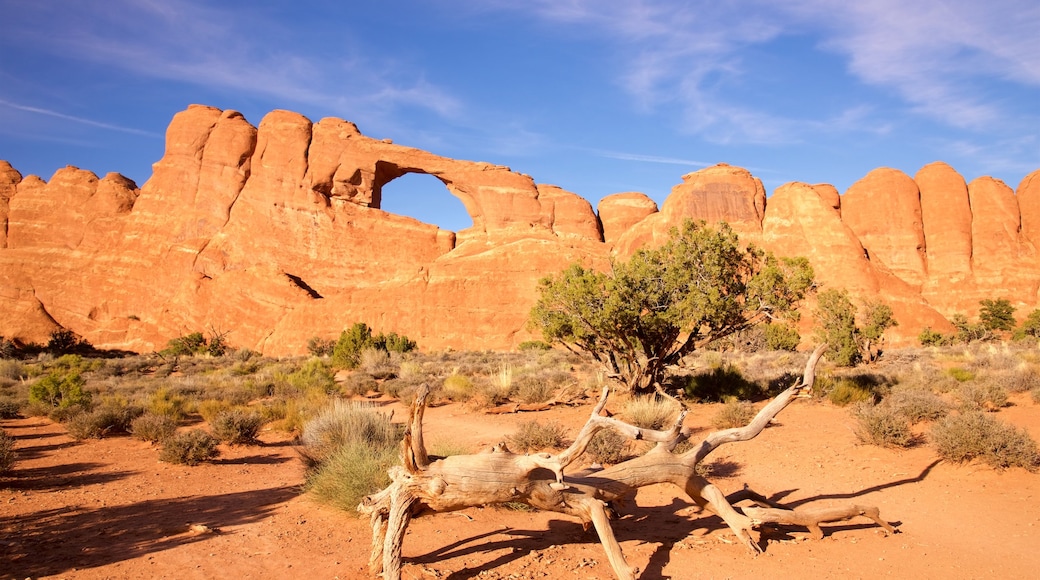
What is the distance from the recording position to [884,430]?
8359mm

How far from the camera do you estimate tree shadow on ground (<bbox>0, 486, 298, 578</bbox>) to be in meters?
4.69

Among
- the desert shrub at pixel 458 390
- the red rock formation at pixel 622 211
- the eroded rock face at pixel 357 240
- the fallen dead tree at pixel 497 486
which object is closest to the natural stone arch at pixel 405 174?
the eroded rock face at pixel 357 240

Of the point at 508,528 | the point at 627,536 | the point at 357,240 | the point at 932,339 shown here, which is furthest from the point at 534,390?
the point at 357,240

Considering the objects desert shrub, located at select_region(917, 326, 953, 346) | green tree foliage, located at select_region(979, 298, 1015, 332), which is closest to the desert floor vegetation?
desert shrub, located at select_region(917, 326, 953, 346)

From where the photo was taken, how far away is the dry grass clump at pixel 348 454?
5996 millimetres

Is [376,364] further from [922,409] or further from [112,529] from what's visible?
[922,409]

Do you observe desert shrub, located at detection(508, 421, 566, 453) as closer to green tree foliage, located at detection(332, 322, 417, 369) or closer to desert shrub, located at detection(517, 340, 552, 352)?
green tree foliage, located at detection(332, 322, 417, 369)

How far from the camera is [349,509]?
592 centimetres

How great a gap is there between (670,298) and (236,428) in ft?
28.2

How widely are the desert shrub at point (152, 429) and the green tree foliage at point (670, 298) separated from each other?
731 cm

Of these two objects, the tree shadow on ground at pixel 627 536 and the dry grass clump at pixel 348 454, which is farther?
the dry grass clump at pixel 348 454

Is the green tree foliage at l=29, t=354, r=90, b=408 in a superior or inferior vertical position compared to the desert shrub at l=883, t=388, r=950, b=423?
superior

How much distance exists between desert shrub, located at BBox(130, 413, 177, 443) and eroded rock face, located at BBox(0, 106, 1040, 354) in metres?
33.2

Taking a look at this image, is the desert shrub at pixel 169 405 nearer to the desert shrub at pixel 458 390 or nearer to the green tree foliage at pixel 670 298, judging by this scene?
the desert shrub at pixel 458 390
